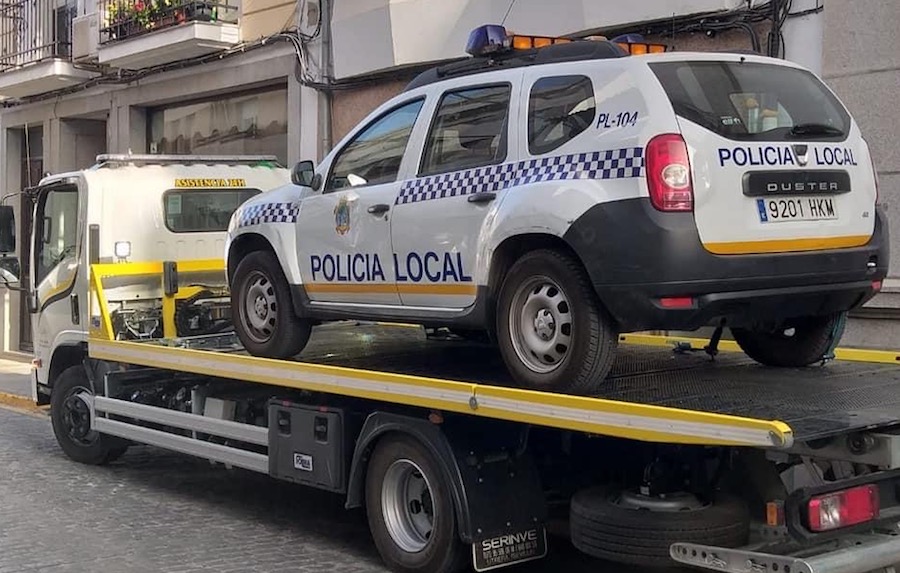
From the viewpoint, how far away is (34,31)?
19.1 m

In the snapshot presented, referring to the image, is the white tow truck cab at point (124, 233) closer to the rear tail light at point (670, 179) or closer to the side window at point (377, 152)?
the side window at point (377, 152)

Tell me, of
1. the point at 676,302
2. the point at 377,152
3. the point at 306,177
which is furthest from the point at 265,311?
the point at 676,302

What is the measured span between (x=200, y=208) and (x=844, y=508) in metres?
6.75

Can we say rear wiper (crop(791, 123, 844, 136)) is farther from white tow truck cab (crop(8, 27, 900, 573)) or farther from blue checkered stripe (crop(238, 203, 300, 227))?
blue checkered stripe (crop(238, 203, 300, 227))

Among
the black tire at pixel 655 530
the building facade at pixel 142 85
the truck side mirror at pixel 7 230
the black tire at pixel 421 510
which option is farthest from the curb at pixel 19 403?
the black tire at pixel 655 530

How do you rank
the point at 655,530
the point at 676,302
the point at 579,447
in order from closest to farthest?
the point at 655,530 → the point at 676,302 → the point at 579,447

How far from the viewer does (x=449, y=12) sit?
38.1 ft

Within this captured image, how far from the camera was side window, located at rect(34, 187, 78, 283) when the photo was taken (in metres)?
9.59

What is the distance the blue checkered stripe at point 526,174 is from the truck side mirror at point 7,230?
4.65 m

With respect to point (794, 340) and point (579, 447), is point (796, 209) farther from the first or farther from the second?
point (579, 447)

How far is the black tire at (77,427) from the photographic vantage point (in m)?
9.38

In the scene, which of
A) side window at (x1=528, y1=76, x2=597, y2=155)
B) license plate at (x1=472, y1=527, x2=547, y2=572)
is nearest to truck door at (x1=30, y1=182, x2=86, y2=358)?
license plate at (x1=472, y1=527, x2=547, y2=572)

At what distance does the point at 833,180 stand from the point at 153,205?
20.2ft

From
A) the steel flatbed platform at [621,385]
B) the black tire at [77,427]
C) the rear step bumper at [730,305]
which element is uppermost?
the rear step bumper at [730,305]
